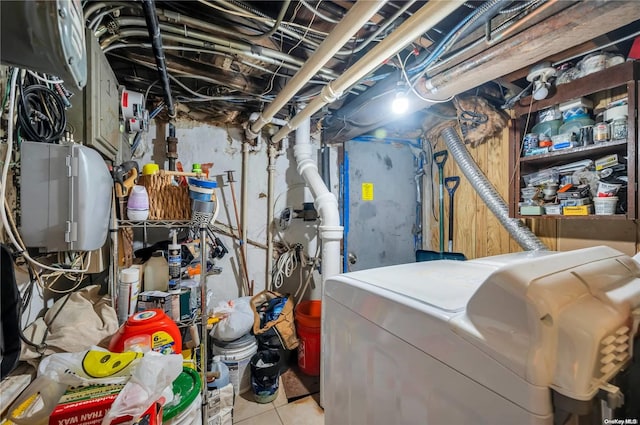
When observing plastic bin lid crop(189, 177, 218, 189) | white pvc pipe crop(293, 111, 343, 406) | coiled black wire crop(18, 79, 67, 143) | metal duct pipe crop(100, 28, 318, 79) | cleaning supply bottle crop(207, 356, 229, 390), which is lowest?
cleaning supply bottle crop(207, 356, 229, 390)

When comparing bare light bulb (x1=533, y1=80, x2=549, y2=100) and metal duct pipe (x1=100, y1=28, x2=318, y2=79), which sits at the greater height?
metal duct pipe (x1=100, y1=28, x2=318, y2=79)

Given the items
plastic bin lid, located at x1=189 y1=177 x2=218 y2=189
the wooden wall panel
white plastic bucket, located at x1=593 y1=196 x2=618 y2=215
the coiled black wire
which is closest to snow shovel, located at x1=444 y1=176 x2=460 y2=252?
the wooden wall panel

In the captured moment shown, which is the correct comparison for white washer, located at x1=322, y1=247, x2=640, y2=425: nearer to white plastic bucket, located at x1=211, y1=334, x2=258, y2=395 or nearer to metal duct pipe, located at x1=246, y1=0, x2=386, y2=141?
metal duct pipe, located at x1=246, y1=0, x2=386, y2=141

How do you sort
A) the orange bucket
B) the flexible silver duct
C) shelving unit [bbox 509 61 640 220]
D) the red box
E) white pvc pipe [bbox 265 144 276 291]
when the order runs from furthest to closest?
white pvc pipe [bbox 265 144 276 291] < the orange bucket < the flexible silver duct < shelving unit [bbox 509 61 640 220] < the red box

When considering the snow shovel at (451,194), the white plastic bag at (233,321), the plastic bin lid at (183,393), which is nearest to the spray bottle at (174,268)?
Result: the plastic bin lid at (183,393)

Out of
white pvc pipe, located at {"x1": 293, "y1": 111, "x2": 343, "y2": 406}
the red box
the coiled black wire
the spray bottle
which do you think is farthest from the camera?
white pvc pipe, located at {"x1": 293, "y1": 111, "x2": 343, "y2": 406}

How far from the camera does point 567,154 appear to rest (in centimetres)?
152

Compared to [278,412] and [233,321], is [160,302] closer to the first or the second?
[233,321]

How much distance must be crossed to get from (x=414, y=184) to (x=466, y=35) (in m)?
1.89

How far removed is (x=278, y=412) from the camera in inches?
71.1

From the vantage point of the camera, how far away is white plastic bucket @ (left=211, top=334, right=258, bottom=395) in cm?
189

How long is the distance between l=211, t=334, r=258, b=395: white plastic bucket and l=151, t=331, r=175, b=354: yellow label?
0.76 meters

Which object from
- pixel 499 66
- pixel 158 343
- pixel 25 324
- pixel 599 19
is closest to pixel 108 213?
pixel 25 324

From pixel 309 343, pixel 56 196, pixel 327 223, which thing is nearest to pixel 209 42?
pixel 56 196
